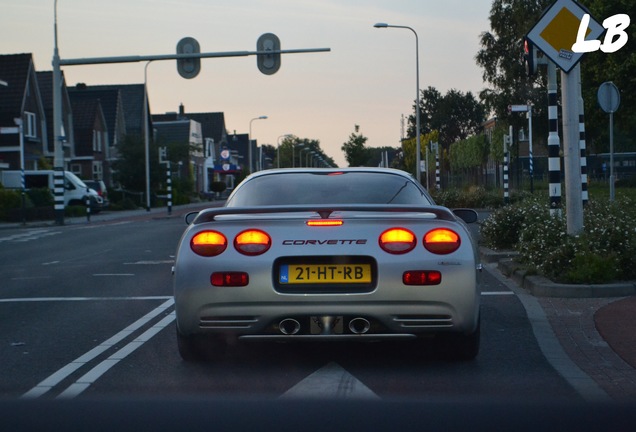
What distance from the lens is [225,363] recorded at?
690 centimetres

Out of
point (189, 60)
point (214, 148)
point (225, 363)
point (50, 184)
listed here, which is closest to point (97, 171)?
point (50, 184)

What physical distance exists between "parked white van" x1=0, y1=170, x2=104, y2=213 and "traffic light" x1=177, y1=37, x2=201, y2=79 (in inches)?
727

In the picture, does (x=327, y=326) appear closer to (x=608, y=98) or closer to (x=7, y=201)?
(x=608, y=98)

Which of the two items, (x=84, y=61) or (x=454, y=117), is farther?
(x=454, y=117)

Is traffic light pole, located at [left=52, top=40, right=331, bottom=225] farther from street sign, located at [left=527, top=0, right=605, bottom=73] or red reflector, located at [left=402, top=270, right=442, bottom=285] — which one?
red reflector, located at [left=402, top=270, right=442, bottom=285]

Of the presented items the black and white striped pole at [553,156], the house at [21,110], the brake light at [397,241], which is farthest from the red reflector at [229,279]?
the house at [21,110]

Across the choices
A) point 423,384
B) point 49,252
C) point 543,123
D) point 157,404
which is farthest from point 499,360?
point 543,123

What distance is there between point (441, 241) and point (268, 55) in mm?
23494

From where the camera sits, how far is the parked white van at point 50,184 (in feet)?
152

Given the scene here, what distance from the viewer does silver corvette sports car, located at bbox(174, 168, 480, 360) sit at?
6.16m

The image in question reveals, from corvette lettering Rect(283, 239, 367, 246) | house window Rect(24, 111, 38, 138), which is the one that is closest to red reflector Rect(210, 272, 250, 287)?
corvette lettering Rect(283, 239, 367, 246)

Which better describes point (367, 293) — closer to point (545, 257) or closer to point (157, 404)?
point (157, 404)

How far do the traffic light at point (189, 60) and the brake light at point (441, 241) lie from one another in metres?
23.3

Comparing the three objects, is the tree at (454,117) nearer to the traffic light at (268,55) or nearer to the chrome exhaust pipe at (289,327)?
the traffic light at (268,55)
